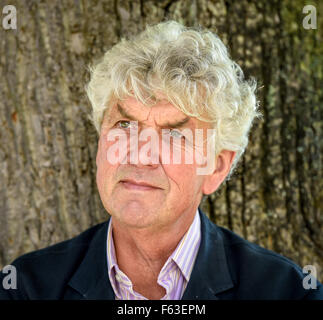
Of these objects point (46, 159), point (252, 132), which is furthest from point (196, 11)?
point (46, 159)

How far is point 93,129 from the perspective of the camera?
10.7ft

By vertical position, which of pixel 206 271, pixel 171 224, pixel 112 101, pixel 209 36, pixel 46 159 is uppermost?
pixel 209 36

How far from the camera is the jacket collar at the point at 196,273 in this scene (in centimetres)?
247

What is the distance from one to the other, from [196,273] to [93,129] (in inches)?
47.3

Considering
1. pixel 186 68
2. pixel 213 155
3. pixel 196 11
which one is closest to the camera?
pixel 186 68

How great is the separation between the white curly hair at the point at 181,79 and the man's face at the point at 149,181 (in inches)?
2.2

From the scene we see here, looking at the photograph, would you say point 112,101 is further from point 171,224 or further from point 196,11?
point 196,11

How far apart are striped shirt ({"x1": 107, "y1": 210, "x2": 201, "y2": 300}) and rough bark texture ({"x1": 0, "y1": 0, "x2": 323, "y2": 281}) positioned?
683mm

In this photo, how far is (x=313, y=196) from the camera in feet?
10.8

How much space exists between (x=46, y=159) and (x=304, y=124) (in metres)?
1.63
